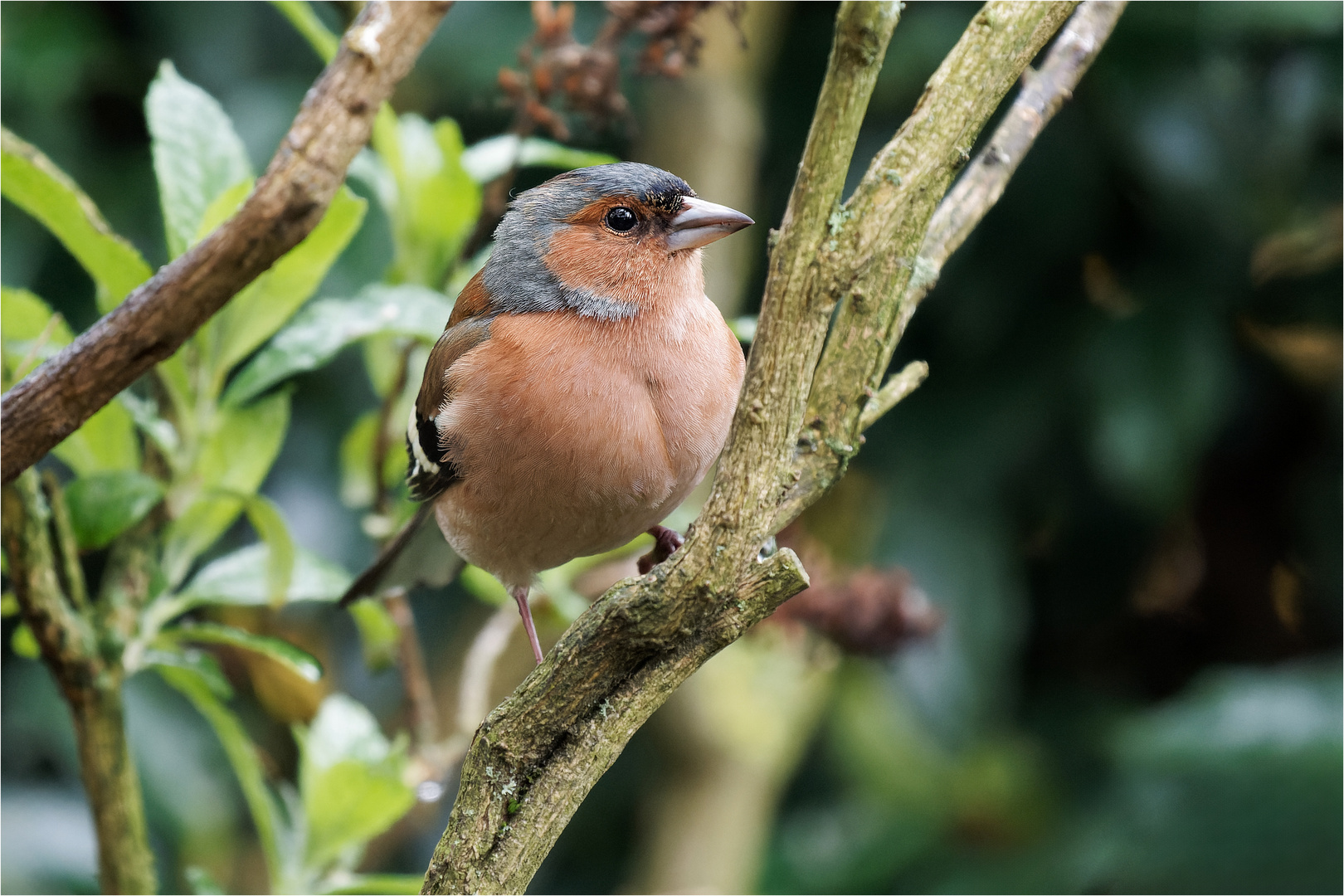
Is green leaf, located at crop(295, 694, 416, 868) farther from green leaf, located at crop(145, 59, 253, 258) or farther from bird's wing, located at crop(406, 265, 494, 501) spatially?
green leaf, located at crop(145, 59, 253, 258)

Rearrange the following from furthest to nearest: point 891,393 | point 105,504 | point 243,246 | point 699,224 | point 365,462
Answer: point 365,462
point 699,224
point 105,504
point 891,393
point 243,246

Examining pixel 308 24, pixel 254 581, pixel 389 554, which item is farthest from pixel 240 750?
pixel 308 24

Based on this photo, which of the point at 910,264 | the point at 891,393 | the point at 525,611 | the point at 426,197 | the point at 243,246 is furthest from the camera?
the point at 426,197

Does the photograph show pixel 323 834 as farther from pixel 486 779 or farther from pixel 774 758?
pixel 774 758

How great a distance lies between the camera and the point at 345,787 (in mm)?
2006

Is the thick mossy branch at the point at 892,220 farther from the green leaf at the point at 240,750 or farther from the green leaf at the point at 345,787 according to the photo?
the green leaf at the point at 240,750

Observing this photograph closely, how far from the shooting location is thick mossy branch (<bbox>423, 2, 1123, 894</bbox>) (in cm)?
119

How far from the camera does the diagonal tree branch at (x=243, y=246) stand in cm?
116

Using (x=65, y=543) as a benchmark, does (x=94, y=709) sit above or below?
below

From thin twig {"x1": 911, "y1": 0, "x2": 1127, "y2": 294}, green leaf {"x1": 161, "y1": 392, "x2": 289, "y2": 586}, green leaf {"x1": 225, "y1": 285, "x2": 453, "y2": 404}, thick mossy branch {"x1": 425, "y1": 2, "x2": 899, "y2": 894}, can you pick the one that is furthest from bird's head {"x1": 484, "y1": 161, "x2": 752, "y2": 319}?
thick mossy branch {"x1": 425, "y1": 2, "x2": 899, "y2": 894}

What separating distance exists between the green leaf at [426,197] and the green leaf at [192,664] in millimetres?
816

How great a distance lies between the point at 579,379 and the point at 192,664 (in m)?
0.82

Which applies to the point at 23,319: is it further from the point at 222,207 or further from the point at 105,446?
the point at 222,207

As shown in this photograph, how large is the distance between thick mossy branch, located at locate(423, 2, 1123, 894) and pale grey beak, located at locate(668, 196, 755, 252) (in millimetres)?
456
